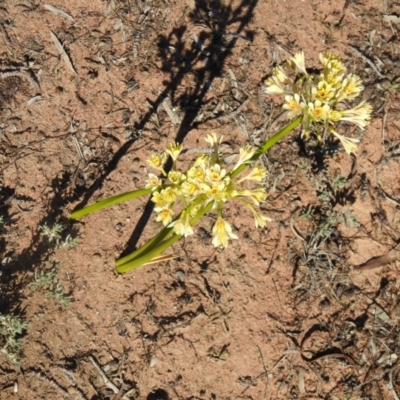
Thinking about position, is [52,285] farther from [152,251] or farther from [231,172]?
[231,172]

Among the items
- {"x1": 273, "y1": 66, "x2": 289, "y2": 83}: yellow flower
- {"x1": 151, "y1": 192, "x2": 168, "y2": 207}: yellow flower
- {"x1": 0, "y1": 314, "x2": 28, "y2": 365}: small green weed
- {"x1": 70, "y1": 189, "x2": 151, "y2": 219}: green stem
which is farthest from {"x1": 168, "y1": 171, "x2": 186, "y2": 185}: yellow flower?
{"x1": 0, "y1": 314, "x2": 28, "y2": 365}: small green weed

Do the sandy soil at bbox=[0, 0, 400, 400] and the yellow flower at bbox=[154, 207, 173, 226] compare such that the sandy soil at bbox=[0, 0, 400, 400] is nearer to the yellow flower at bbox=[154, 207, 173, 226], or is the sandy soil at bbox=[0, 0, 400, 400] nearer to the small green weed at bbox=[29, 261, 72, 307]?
the small green weed at bbox=[29, 261, 72, 307]

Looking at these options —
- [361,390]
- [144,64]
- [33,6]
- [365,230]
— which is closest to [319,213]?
[365,230]

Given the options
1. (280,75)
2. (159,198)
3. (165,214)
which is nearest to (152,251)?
(165,214)

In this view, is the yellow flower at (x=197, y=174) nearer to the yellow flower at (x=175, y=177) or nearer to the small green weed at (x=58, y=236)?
the yellow flower at (x=175, y=177)

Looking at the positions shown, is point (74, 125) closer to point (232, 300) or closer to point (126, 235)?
point (126, 235)

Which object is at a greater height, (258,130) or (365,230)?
(258,130)
